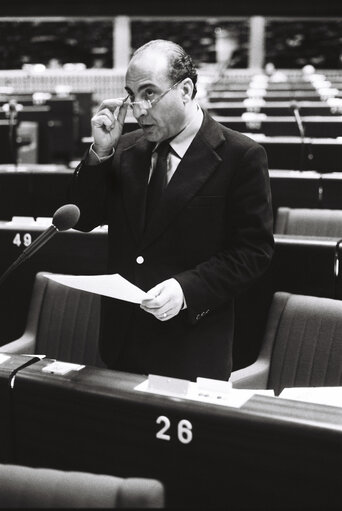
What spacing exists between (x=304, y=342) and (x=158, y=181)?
0.96 m

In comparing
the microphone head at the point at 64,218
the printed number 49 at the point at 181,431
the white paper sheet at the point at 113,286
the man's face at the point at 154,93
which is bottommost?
the printed number 49 at the point at 181,431

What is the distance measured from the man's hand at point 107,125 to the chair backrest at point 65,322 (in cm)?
121

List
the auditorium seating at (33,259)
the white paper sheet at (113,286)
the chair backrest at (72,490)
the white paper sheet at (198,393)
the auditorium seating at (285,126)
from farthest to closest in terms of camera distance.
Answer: the auditorium seating at (285,126) < the auditorium seating at (33,259) < the white paper sheet at (113,286) < the white paper sheet at (198,393) < the chair backrest at (72,490)

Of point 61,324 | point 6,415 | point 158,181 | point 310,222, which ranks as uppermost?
point 158,181

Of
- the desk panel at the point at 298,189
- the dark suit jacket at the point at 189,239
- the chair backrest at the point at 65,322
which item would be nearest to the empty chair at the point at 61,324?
the chair backrest at the point at 65,322

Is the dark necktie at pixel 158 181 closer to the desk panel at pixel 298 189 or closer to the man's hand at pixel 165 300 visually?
the man's hand at pixel 165 300

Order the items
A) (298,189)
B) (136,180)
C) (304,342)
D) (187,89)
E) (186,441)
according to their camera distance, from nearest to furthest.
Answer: (186,441) < (187,89) < (136,180) < (304,342) < (298,189)

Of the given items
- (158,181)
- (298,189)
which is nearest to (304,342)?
(158,181)

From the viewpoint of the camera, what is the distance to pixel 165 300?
62.2 inches

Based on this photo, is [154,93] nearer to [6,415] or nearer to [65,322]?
[6,415]

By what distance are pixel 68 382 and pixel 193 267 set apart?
1.38ft

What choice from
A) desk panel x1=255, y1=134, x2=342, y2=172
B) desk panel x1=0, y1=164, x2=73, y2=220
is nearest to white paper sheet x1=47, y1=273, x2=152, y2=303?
desk panel x1=0, y1=164, x2=73, y2=220

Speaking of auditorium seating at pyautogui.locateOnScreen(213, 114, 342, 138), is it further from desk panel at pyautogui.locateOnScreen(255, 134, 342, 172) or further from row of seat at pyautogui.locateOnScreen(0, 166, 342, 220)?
row of seat at pyautogui.locateOnScreen(0, 166, 342, 220)

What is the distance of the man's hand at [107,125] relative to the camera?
1.74m
